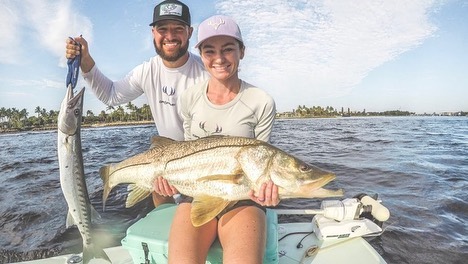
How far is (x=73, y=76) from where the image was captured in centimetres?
326

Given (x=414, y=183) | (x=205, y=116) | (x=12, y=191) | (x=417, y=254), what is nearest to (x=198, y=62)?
(x=205, y=116)

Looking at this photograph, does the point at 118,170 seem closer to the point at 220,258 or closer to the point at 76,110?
the point at 76,110

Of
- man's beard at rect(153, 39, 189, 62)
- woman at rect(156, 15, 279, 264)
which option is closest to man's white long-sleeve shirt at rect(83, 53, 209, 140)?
man's beard at rect(153, 39, 189, 62)

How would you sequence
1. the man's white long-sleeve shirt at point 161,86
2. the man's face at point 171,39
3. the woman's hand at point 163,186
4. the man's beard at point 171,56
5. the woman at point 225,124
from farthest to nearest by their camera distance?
the man's white long-sleeve shirt at point 161,86 < the man's beard at point 171,56 < the man's face at point 171,39 < the woman's hand at point 163,186 < the woman at point 225,124

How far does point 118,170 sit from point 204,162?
1.06 m

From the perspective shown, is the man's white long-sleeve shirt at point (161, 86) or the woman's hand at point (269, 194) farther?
the man's white long-sleeve shirt at point (161, 86)

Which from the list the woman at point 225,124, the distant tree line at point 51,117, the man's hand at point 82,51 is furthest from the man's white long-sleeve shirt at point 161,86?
the distant tree line at point 51,117

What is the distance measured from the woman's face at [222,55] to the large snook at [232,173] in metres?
0.79

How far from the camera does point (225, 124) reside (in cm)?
336

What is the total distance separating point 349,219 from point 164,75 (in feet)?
10.9

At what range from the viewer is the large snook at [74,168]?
3111 millimetres

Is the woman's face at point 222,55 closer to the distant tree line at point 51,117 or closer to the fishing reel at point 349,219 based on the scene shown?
the fishing reel at point 349,219

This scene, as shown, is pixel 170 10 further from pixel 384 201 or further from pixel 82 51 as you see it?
pixel 384 201

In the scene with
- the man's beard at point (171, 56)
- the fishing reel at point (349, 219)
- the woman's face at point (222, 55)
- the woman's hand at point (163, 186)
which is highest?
the man's beard at point (171, 56)
